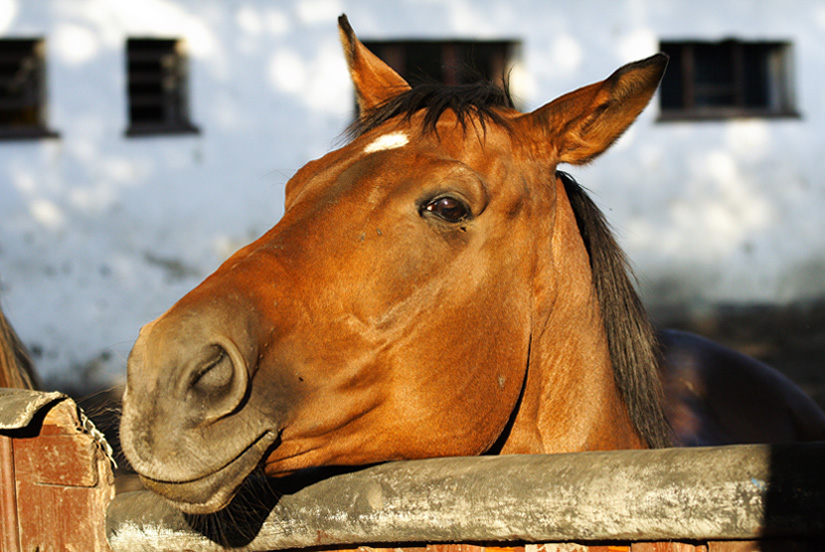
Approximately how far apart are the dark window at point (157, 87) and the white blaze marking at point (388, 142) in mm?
8008

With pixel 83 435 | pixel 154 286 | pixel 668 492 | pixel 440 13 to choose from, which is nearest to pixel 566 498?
pixel 668 492

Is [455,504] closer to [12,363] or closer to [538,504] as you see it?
[538,504]

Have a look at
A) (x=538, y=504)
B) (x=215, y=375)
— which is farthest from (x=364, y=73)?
(x=538, y=504)

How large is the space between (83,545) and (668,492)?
1264 millimetres

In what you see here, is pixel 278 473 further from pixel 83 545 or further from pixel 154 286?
pixel 154 286

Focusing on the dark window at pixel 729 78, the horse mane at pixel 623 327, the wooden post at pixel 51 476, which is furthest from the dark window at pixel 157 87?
the wooden post at pixel 51 476

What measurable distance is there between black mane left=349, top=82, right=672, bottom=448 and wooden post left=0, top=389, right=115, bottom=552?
3.40ft

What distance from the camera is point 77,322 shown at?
898 cm

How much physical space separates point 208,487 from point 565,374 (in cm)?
100

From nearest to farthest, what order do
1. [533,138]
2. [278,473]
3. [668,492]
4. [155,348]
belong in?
[668,492]
[155,348]
[278,473]
[533,138]

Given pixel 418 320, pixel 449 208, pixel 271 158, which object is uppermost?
pixel 271 158

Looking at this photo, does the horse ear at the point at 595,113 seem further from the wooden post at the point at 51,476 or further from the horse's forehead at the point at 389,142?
the wooden post at the point at 51,476

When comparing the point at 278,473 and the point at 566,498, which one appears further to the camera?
the point at 278,473

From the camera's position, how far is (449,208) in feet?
6.01
